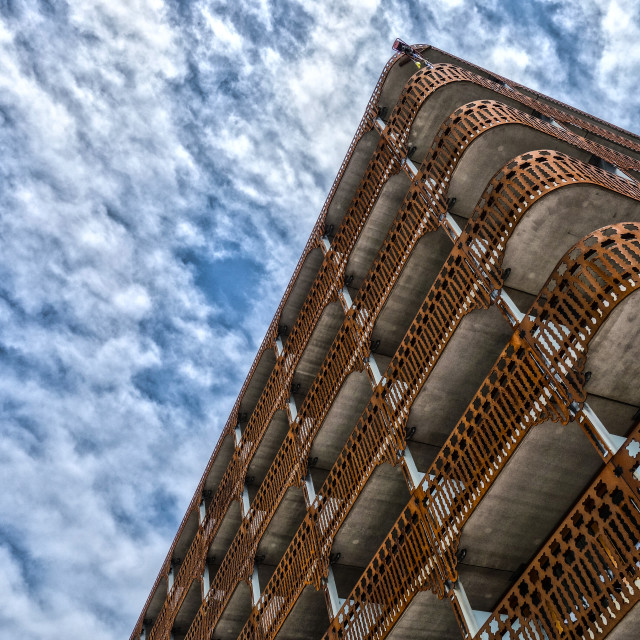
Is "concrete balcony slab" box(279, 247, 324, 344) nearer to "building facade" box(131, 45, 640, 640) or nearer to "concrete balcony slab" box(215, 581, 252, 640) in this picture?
"building facade" box(131, 45, 640, 640)

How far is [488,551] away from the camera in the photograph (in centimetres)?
1274

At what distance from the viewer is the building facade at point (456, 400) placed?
10375 mm

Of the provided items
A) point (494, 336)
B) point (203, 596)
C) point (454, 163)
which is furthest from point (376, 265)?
point (203, 596)

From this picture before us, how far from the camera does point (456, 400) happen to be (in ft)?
51.4

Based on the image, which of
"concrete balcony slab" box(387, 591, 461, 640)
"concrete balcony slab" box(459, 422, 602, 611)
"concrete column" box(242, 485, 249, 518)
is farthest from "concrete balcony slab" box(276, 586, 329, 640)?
"concrete column" box(242, 485, 249, 518)

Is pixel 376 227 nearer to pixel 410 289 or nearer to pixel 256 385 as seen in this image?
pixel 410 289

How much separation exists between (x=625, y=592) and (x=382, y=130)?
18.1 m

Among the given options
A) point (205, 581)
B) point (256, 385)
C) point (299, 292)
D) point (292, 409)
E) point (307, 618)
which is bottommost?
point (307, 618)

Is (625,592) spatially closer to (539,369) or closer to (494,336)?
(539,369)

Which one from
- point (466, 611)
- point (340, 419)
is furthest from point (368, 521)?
point (466, 611)

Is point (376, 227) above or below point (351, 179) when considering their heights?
below

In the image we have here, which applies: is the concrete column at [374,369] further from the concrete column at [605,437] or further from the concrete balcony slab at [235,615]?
the concrete balcony slab at [235,615]

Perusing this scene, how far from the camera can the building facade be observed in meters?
10.4

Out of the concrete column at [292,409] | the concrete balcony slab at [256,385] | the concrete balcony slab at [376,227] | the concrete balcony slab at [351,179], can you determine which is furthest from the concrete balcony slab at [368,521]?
the concrete balcony slab at [256,385]
